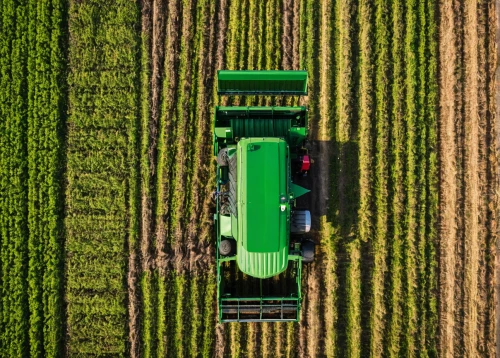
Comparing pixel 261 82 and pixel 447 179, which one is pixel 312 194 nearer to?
pixel 261 82

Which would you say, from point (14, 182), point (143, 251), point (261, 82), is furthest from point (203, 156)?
point (14, 182)

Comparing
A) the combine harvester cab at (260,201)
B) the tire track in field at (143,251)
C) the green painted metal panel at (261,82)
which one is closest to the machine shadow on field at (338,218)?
the combine harvester cab at (260,201)

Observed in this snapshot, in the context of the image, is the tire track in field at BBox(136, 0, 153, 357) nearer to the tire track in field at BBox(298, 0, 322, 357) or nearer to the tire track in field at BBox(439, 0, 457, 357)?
the tire track in field at BBox(298, 0, 322, 357)

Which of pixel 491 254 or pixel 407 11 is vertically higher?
pixel 407 11

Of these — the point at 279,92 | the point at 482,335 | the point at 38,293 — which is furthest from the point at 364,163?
the point at 38,293

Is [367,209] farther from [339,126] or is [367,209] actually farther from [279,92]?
[279,92]

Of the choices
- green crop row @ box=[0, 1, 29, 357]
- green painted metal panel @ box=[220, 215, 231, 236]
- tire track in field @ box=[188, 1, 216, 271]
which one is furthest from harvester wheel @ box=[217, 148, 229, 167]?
green crop row @ box=[0, 1, 29, 357]
